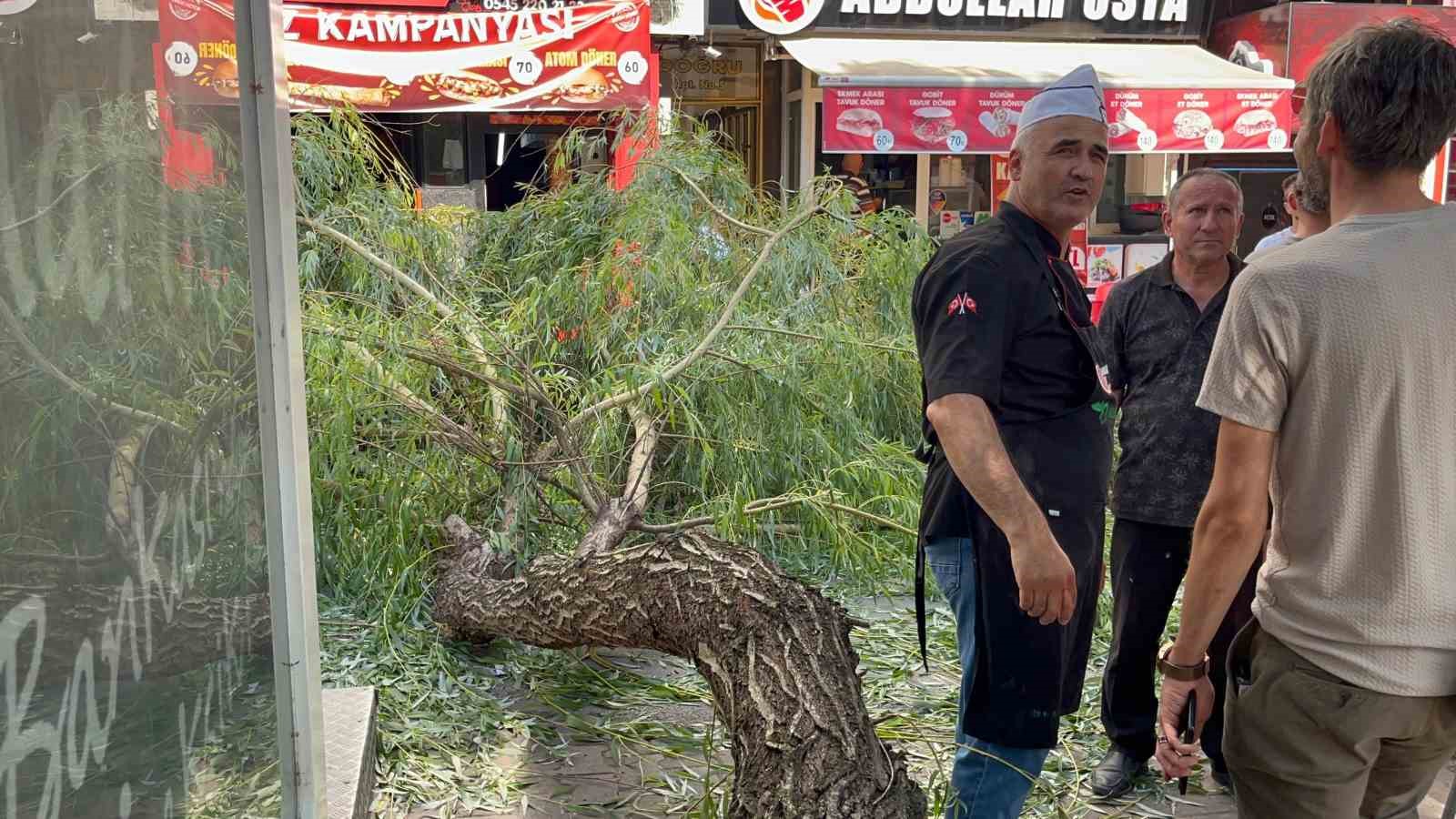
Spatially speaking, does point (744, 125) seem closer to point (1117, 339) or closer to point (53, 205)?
point (1117, 339)

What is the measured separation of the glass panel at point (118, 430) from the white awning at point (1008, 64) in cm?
793

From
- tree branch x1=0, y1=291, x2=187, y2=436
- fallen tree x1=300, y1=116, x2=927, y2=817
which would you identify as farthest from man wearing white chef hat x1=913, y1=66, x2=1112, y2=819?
tree branch x1=0, y1=291, x2=187, y2=436

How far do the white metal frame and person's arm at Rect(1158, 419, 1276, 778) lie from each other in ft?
4.40

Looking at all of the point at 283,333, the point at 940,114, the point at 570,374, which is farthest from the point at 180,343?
the point at 940,114

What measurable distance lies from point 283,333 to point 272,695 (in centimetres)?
53

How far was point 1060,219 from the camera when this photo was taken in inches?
89.6

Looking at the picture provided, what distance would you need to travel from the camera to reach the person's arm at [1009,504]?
204 centimetres

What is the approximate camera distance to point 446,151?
9688 mm

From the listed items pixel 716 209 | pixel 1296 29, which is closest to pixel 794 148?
pixel 1296 29

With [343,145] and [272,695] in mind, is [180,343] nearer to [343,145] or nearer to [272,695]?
[272,695]

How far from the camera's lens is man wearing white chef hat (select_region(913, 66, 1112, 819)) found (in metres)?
2.08

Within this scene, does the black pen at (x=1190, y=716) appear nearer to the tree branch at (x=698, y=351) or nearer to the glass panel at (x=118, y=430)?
the glass panel at (x=118, y=430)

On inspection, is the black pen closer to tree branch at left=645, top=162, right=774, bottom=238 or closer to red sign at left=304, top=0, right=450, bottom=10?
tree branch at left=645, top=162, right=774, bottom=238

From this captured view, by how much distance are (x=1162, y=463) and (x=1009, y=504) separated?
1.17 metres
